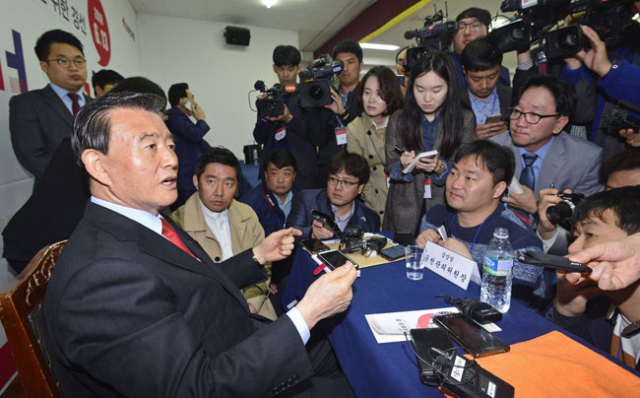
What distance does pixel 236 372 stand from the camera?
786mm

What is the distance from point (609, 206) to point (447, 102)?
3.93ft

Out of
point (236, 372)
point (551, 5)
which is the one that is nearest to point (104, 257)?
point (236, 372)

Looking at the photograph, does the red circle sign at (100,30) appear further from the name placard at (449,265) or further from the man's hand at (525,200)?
the man's hand at (525,200)

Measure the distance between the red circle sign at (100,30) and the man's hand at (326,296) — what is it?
4.57m

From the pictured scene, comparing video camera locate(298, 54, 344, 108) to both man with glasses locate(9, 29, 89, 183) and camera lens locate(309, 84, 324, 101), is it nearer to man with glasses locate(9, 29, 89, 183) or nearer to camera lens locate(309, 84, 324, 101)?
camera lens locate(309, 84, 324, 101)

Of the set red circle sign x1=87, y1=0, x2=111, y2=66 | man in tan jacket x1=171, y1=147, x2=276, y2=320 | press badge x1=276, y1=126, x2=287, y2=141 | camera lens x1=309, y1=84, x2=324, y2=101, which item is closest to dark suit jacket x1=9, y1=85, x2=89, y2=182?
man in tan jacket x1=171, y1=147, x2=276, y2=320

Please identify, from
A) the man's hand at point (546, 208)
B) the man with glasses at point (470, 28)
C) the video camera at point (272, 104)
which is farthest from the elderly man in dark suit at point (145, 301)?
the man with glasses at point (470, 28)

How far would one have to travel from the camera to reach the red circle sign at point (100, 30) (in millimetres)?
3879

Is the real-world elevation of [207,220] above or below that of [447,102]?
below

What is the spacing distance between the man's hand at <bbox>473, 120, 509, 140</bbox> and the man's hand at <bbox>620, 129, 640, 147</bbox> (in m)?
Result: 0.63

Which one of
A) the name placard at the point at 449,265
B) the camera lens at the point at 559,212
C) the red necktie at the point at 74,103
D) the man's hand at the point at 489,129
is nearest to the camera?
the name placard at the point at 449,265

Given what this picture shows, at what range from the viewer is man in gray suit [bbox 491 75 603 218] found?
1829 millimetres

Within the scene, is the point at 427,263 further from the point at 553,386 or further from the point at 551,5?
the point at 551,5

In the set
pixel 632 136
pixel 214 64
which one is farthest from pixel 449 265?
pixel 214 64
